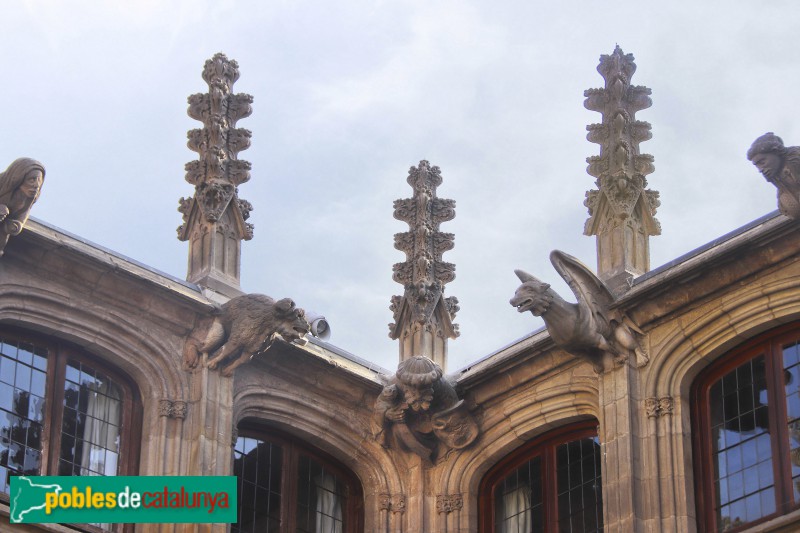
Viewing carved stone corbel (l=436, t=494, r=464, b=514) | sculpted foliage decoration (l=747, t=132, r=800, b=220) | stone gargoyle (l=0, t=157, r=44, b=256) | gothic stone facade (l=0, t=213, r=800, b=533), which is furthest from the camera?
carved stone corbel (l=436, t=494, r=464, b=514)

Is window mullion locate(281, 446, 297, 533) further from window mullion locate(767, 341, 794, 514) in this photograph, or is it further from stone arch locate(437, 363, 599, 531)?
window mullion locate(767, 341, 794, 514)

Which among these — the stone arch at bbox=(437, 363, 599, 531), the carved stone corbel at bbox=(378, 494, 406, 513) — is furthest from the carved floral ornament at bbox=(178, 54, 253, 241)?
the stone arch at bbox=(437, 363, 599, 531)

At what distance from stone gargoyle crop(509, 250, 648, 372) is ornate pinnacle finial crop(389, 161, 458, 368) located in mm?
2954

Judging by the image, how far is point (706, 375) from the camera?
3288 cm

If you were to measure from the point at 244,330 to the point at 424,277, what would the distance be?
3351 millimetres

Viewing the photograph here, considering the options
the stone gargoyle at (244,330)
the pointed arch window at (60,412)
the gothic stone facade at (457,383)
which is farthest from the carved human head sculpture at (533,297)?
the pointed arch window at (60,412)

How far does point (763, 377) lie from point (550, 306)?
8.99 feet

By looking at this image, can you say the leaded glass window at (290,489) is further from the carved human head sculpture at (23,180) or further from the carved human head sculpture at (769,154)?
the carved human head sculpture at (769,154)

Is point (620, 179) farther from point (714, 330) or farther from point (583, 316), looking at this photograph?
point (714, 330)

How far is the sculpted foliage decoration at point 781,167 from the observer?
1229 inches

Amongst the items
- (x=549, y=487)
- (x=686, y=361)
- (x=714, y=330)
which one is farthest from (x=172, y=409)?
(x=714, y=330)

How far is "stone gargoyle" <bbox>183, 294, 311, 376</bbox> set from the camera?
111 feet

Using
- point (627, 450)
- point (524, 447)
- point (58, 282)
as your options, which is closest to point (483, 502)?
point (524, 447)

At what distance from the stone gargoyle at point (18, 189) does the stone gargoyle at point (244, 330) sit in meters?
3.15
